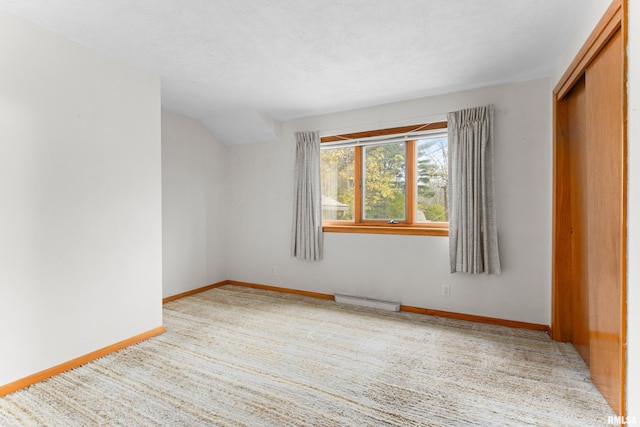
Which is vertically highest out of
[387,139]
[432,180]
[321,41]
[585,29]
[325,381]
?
[321,41]

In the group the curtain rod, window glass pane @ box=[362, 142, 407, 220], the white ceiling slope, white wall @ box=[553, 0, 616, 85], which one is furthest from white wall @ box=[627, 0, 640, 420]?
window glass pane @ box=[362, 142, 407, 220]

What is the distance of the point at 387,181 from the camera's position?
3.84 metres

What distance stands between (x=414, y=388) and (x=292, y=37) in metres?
2.51

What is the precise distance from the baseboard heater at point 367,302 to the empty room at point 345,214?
3 cm

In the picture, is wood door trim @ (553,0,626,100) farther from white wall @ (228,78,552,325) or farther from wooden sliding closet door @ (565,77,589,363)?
white wall @ (228,78,552,325)

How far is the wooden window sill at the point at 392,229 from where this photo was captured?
137 inches

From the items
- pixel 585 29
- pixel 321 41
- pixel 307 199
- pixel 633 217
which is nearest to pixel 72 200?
pixel 321 41

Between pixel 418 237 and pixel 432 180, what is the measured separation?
0.65 meters

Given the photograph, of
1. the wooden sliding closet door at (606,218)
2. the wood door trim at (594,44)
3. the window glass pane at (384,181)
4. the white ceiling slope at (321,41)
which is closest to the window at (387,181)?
the window glass pane at (384,181)

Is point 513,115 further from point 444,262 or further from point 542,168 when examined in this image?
point 444,262

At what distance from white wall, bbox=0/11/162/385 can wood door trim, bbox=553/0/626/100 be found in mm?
3201

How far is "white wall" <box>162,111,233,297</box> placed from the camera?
13.2 feet

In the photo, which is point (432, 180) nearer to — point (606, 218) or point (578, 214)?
point (578, 214)

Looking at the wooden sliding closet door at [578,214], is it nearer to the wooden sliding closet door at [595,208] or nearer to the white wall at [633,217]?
the wooden sliding closet door at [595,208]
